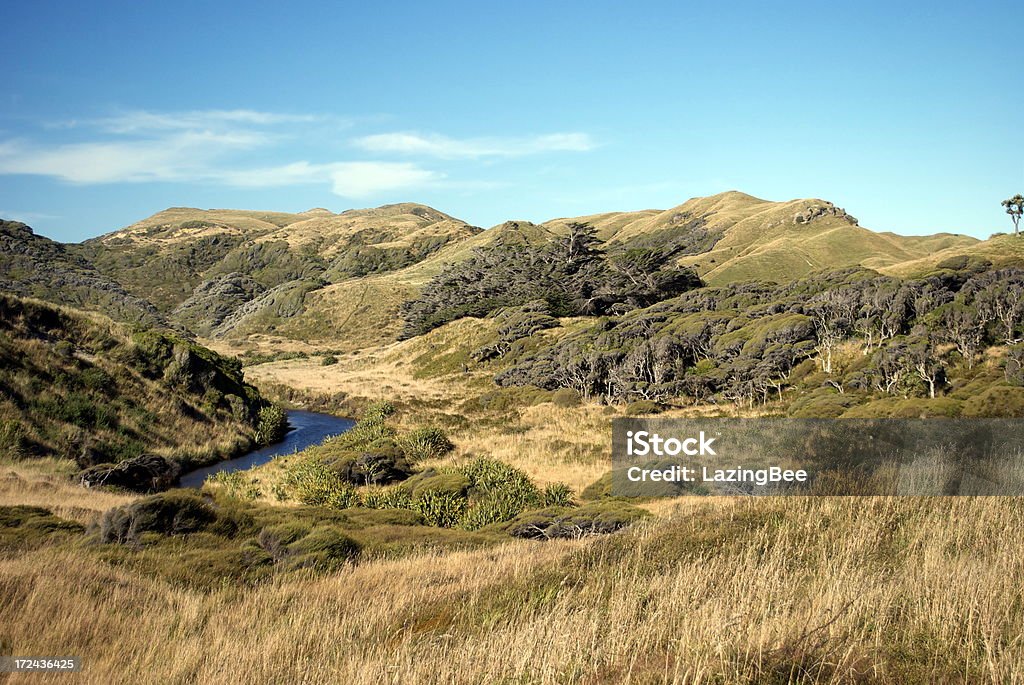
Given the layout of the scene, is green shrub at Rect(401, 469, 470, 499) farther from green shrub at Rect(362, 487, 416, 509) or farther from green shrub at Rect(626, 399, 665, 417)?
green shrub at Rect(626, 399, 665, 417)

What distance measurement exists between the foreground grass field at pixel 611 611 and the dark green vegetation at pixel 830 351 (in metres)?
11.1

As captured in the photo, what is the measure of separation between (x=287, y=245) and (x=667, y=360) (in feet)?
434

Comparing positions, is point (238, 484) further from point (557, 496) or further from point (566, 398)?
point (566, 398)

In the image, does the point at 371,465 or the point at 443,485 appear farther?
the point at 371,465

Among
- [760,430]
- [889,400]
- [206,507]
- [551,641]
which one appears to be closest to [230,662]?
[551,641]

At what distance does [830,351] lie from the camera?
2734 cm

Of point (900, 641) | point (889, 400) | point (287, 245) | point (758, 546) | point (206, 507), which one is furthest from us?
point (287, 245)

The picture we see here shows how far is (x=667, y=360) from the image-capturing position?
106 feet

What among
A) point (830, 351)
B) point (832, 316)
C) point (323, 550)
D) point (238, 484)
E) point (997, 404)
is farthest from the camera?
point (832, 316)

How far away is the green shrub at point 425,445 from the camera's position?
23344 millimetres

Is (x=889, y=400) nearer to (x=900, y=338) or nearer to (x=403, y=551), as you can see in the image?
(x=900, y=338)

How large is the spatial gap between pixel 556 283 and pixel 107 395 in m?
42.0

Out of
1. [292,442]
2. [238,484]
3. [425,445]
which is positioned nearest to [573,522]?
[425,445]

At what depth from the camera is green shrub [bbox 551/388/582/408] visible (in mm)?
31781
